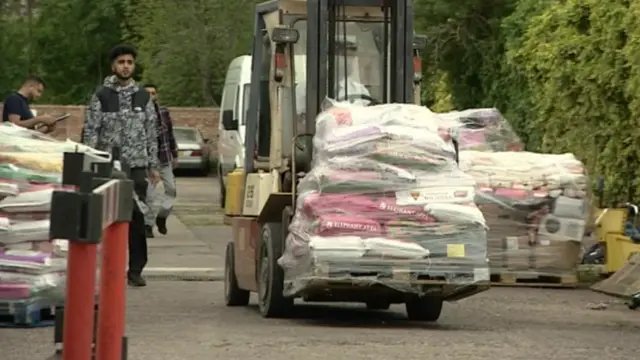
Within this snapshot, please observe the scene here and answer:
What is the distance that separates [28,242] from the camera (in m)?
9.81

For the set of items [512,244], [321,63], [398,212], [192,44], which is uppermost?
[192,44]

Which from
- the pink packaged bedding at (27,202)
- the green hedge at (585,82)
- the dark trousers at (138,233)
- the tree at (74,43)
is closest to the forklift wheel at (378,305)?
the dark trousers at (138,233)

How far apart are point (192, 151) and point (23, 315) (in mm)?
30538

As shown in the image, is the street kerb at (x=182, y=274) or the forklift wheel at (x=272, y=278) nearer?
the forklift wheel at (x=272, y=278)

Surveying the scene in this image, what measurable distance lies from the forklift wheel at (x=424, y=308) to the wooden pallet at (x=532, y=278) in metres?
3.37

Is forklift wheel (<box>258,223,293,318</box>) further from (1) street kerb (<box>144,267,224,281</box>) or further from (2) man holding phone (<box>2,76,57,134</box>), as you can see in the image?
(2) man holding phone (<box>2,76,57,134</box>)

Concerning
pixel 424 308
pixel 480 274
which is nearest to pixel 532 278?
pixel 424 308

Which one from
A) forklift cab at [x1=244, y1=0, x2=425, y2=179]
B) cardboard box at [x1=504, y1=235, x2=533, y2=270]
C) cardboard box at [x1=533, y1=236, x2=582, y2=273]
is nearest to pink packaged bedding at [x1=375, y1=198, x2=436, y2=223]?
forklift cab at [x1=244, y1=0, x2=425, y2=179]

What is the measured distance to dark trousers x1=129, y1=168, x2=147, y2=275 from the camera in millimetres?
12609

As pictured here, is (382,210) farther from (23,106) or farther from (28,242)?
(23,106)

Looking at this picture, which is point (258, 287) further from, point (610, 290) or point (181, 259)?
point (181, 259)

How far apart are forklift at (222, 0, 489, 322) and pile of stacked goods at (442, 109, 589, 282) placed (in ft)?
8.99

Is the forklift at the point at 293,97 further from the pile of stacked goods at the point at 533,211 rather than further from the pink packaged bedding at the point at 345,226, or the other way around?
the pile of stacked goods at the point at 533,211

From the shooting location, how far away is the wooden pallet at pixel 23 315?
9.59 meters
